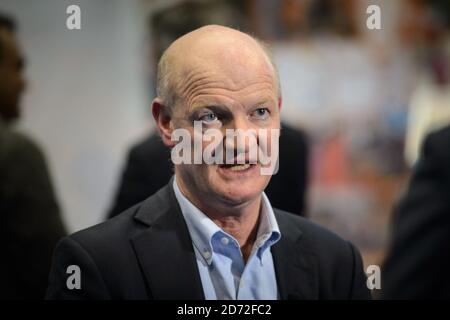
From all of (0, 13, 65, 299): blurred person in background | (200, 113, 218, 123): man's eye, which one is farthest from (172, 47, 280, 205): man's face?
(0, 13, 65, 299): blurred person in background

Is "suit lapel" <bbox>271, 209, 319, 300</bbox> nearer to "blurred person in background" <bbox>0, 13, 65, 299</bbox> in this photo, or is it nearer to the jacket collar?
the jacket collar

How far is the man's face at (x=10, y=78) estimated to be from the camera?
106 cm

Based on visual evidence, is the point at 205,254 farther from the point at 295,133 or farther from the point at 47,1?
the point at 47,1

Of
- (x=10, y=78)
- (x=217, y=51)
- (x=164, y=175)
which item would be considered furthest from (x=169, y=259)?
(x=10, y=78)

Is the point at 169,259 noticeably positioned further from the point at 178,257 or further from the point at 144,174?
the point at 144,174

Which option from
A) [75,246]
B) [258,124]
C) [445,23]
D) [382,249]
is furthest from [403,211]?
[445,23]

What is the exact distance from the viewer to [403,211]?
1097 millimetres

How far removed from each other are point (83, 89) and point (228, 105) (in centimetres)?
69

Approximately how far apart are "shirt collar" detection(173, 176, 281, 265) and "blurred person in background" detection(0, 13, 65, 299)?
0.21 meters

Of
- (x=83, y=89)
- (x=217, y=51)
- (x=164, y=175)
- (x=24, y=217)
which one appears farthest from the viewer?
(x=83, y=89)

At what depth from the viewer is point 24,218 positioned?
1.00m

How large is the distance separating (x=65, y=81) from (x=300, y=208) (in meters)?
0.58

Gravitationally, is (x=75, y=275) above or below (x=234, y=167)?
below

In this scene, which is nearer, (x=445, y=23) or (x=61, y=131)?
(x=61, y=131)
